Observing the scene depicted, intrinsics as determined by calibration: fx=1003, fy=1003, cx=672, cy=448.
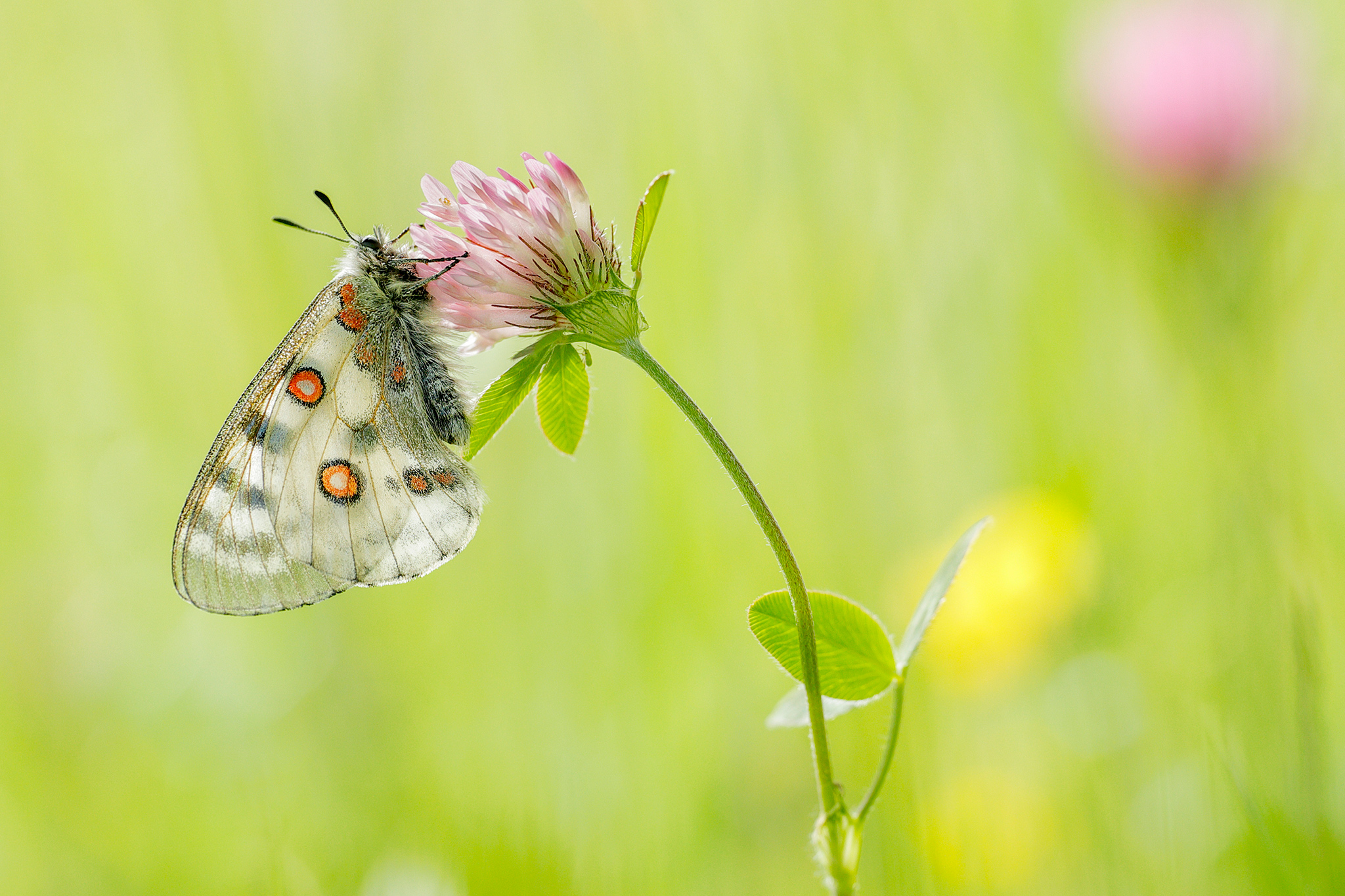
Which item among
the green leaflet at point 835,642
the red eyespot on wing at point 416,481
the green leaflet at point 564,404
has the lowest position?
the green leaflet at point 835,642

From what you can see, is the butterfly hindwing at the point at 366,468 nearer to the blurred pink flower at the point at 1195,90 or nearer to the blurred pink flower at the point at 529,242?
the blurred pink flower at the point at 529,242

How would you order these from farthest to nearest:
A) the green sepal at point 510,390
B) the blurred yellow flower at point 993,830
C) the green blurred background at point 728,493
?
the green blurred background at point 728,493, the blurred yellow flower at point 993,830, the green sepal at point 510,390

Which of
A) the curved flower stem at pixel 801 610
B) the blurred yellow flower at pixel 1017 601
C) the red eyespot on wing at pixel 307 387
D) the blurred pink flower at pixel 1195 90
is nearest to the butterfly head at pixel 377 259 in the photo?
the red eyespot on wing at pixel 307 387

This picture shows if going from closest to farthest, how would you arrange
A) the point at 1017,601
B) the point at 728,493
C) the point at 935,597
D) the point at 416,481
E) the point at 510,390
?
1. the point at 935,597
2. the point at 510,390
3. the point at 416,481
4. the point at 1017,601
5. the point at 728,493

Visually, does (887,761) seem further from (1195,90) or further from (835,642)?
(1195,90)

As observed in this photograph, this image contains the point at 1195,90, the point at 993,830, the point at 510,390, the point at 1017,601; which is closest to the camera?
the point at 510,390

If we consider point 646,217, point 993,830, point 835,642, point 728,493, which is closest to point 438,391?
point 646,217

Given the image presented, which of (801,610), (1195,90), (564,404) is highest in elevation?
(1195,90)
